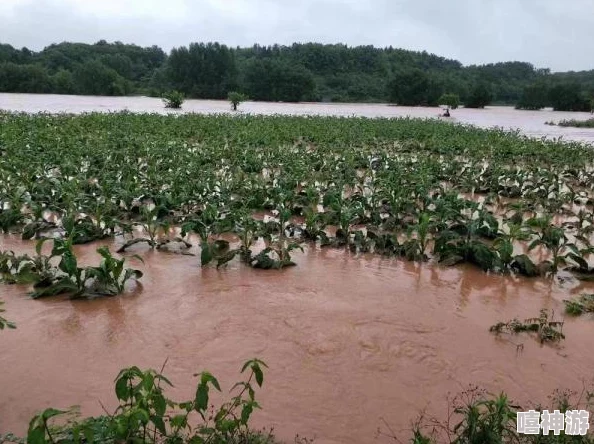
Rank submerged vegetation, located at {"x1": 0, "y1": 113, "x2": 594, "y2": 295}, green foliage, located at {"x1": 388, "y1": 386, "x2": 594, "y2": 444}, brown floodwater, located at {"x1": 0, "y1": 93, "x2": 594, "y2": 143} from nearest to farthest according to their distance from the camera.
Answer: green foliage, located at {"x1": 388, "y1": 386, "x2": 594, "y2": 444} → submerged vegetation, located at {"x1": 0, "y1": 113, "x2": 594, "y2": 295} → brown floodwater, located at {"x1": 0, "y1": 93, "x2": 594, "y2": 143}

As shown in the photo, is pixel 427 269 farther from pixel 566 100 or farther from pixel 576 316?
pixel 566 100

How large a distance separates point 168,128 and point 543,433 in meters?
16.8

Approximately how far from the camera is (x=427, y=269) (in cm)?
557

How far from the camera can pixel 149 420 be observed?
263 cm

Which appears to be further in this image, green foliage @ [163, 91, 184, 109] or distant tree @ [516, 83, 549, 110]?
distant tree @ [516, 83, 549, 110]

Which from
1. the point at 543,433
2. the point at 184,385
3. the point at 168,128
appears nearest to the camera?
the point at 543,433

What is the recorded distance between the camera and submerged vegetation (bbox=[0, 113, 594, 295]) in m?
5.68

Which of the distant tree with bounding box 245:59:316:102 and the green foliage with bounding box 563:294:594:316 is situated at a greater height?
the distant tree with bounding box 245:59:316:102

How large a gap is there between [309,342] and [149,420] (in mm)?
1533

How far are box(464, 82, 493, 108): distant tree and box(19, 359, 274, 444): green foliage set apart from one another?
191 ft

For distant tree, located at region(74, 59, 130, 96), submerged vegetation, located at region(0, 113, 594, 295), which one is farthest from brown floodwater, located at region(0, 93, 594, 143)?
distant tree, located at region(74, 59, 130, 96)

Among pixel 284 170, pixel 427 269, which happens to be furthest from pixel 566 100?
pixel 427 269

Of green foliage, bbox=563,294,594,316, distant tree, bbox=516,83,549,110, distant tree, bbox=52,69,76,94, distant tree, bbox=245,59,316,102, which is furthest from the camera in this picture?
distant tree, bbox=245,59,316,102

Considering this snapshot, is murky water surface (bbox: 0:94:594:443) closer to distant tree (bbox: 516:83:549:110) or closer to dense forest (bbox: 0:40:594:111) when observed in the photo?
dense forest (bbox: 0:40:594:111)
